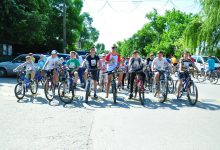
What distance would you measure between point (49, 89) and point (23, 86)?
0.92 m

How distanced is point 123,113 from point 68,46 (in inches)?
1495

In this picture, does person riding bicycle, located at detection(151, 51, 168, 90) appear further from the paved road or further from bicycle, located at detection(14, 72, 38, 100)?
bicycle, located at detection(14, 72, 38, 100)

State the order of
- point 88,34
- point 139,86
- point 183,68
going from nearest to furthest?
point 139,86 < point 183,68 < point 88,34

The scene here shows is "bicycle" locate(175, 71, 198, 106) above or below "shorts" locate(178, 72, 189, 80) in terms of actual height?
below

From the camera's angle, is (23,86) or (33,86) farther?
(33,86)

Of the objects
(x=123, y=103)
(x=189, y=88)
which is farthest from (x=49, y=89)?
(x=189, y=88)

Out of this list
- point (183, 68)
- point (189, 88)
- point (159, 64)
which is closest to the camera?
point (189, 88)

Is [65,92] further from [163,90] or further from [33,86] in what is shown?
[163,90]

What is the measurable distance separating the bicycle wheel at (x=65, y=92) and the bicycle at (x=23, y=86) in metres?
1.50

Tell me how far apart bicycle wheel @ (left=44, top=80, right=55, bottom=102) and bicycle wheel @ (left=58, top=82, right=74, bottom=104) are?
576 millimetres

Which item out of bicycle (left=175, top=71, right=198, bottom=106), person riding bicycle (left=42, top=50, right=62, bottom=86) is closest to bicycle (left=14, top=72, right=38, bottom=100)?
person riding bicycle (left=42, top=50, right=62, bottom=86)

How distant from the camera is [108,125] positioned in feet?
24.8

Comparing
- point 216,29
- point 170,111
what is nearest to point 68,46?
point 216,29

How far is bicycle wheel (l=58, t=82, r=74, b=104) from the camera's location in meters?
11.0
